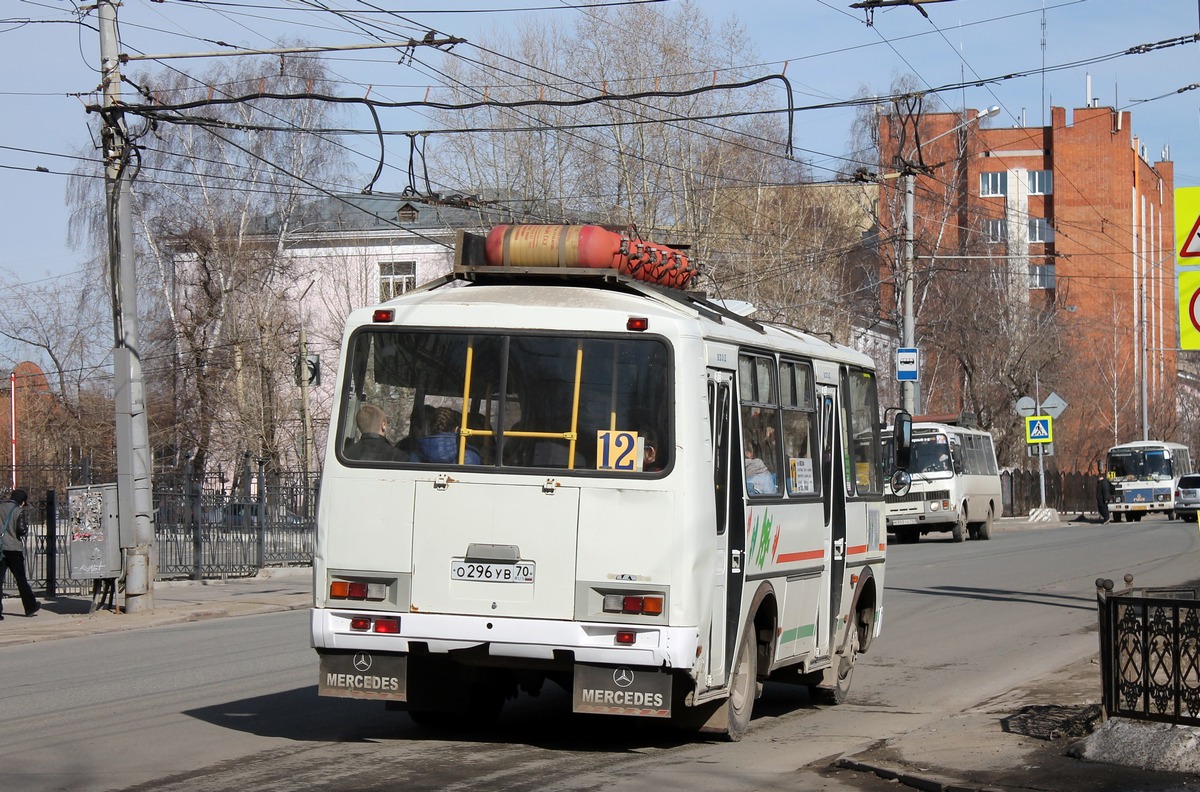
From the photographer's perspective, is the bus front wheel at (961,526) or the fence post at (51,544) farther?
the bus front wheel at (961,526)

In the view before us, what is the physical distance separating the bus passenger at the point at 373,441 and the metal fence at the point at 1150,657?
4.25m

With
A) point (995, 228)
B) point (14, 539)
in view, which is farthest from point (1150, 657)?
point (995, 228)

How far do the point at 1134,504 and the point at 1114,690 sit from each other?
Result: 53.9m

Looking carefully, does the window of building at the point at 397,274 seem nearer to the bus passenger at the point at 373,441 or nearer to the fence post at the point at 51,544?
the fence post at the point at 51,544

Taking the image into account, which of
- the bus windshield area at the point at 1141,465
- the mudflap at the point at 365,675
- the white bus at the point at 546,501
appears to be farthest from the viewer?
the bus windshield area at the point at 1141,465

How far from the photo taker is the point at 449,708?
9461 mm

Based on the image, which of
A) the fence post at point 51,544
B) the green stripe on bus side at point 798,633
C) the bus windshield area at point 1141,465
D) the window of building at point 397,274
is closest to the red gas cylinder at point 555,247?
the green stripe on bus side at point 798,633

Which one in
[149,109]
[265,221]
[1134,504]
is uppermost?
[265,221]

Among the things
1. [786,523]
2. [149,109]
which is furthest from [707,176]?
[786,523]

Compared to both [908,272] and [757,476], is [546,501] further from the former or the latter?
[908,272]

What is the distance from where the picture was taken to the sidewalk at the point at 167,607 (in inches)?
714

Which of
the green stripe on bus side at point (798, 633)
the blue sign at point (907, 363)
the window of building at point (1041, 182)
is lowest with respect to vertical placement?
the green stripe on bus side at point (798, 633)

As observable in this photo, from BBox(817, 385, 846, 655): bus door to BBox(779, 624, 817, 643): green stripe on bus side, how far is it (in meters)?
0.20

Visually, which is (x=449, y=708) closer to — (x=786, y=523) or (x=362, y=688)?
(x=362, y=688)
